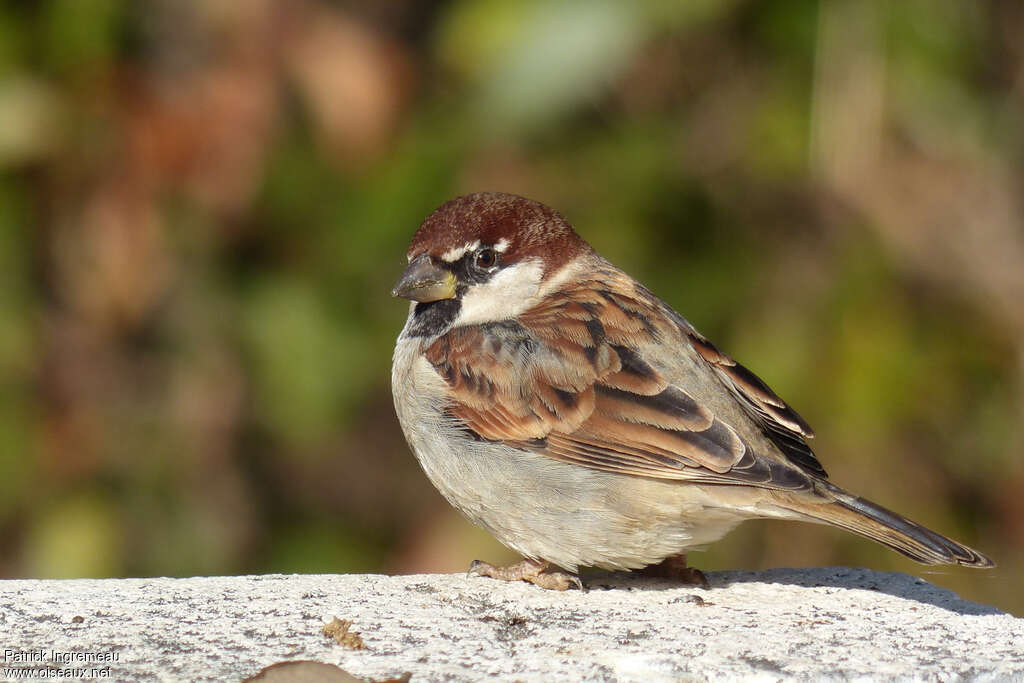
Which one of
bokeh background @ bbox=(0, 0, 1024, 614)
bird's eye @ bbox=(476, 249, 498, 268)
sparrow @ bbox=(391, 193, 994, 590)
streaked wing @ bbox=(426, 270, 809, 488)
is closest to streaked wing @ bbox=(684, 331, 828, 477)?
sparrow @ bbox=(391, 193, 994, 590)

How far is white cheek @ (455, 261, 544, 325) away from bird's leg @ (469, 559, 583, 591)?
0.67m

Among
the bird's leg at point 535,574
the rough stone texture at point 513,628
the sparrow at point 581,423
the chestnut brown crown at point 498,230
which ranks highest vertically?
the chestnut brown crown at point 498,230

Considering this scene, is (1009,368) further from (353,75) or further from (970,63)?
(353,75)

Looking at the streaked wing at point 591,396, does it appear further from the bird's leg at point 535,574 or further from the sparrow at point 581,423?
the bird's leg at point 535,574

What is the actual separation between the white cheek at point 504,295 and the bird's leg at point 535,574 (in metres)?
0.67

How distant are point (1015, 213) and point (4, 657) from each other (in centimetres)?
388

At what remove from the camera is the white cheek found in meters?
3.77

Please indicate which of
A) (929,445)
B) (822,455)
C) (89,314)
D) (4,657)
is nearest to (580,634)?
(4,657)

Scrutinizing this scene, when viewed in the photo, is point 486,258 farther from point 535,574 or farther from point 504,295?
point 535,574

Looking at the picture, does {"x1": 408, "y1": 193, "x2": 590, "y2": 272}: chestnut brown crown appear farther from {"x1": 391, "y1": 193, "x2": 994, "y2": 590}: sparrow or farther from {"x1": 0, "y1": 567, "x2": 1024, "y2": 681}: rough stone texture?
{"x1": 0, "y1": 567, "x2": 1024, "y2": 681}: rough stone texture

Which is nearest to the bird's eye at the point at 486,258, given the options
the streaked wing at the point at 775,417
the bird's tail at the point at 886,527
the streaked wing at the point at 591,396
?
the streaked wing at the point at 591,396

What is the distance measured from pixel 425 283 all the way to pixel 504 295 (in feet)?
0.72

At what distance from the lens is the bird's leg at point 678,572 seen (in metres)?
3.38

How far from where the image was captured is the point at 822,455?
4.72 meters
